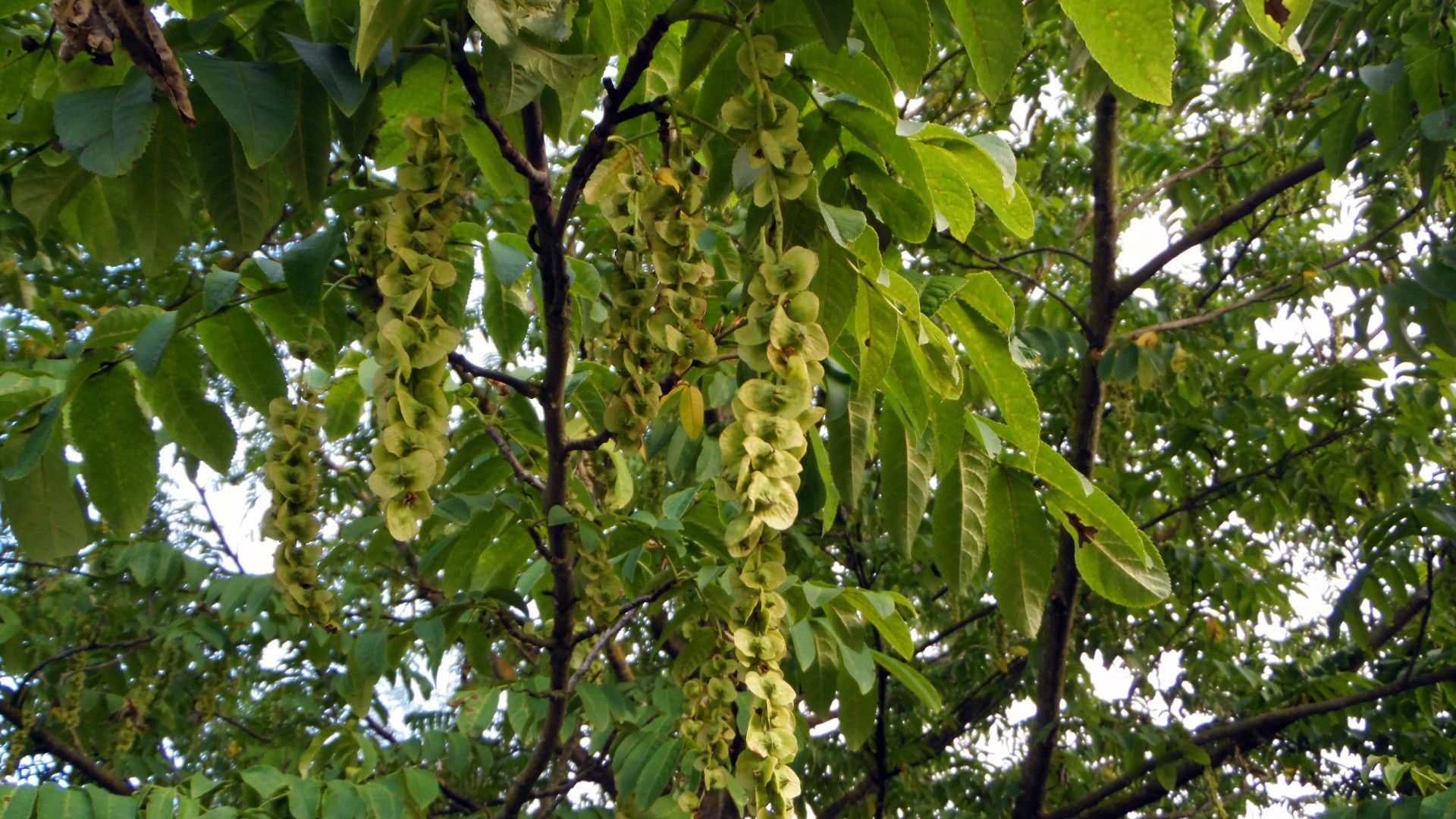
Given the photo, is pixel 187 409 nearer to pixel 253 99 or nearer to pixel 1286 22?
pixel 253 99

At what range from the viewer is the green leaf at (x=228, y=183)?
1371 mm

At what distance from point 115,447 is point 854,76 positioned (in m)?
1.24

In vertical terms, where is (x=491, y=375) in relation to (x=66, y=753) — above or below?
above

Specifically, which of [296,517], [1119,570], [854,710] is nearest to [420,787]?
[854,710]

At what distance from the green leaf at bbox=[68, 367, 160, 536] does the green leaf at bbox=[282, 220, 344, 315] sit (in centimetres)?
42

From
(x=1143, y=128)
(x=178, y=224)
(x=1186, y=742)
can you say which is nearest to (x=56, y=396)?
(x=178, y=224)

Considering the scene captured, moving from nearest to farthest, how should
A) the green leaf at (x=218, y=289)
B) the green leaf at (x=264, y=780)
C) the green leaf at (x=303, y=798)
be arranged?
the green leaf at (x=218, y=289), the green leaf at (x=303, y=798), the green leaf at (x=264, y=780)

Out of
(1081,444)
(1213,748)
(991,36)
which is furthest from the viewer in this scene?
(1213,748)

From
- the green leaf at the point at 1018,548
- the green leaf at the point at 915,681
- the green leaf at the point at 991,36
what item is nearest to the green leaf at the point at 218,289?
the green leaf at the point at 991,36

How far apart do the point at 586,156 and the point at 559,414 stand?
49 centimetres

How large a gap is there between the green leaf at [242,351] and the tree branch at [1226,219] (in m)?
2.84

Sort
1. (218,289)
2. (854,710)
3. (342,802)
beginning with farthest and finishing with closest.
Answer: (342,802) → (854,710) → (218,289)

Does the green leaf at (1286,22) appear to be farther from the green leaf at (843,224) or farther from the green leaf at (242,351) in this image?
the green leaf at (242,351)

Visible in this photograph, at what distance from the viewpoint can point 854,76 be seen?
1229 mm
